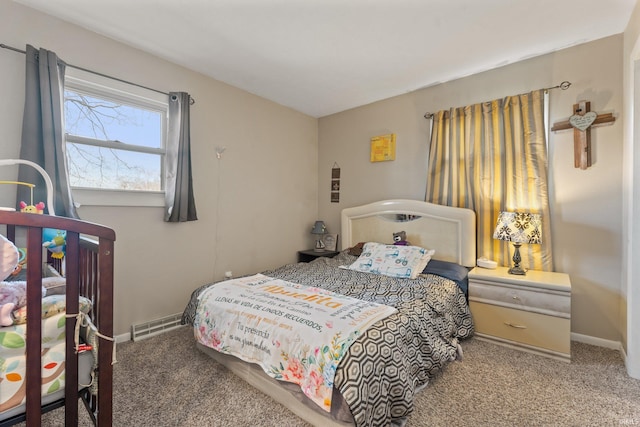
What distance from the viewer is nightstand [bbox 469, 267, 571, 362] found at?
220 cm

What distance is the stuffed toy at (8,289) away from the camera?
826mm

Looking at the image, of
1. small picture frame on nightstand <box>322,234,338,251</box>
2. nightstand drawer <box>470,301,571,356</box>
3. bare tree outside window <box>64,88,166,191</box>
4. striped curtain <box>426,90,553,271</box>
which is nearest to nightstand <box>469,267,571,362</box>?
nightstand drawer <box>470,301,571,356</box>

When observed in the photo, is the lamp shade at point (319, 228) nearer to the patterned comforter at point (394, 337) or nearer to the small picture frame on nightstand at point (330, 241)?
the small picture frame on nightstand at point (330, 241)

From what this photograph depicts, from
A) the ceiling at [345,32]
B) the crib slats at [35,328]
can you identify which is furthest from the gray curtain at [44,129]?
the crib slats at [35,328]

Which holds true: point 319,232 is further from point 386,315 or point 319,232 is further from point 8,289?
point 8,289

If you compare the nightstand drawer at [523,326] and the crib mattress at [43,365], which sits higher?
the crib mattress at [43,365]

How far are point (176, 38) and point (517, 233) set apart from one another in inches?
128

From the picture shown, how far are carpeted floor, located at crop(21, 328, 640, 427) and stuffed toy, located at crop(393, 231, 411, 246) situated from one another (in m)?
1.19

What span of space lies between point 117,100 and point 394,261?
9.29ft

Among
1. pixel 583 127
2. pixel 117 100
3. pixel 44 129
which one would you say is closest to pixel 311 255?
pixel 117 100

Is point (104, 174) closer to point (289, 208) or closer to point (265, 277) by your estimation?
point (265, 277)

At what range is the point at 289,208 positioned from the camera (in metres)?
4.01

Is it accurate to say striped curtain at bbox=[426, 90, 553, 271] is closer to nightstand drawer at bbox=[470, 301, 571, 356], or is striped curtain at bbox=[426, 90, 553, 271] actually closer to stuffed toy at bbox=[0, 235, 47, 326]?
nightstand drawer at bbox=[470, 301, 571, 356]

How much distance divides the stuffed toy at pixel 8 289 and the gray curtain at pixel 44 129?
1407mm
